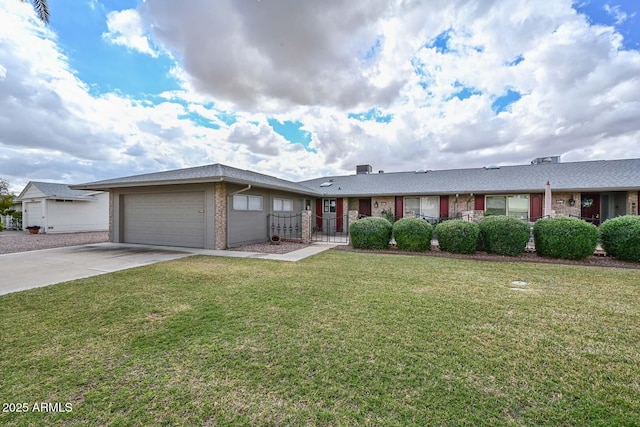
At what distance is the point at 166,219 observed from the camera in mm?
11648

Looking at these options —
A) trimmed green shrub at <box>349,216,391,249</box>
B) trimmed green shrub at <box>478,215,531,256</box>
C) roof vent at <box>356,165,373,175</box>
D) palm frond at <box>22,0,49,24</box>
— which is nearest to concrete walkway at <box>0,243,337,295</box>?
trimmed green shrub at <box>349,216,391,249</box>

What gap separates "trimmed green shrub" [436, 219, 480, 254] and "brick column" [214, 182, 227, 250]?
→ 8234 millimetres

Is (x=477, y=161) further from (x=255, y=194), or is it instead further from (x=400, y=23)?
(x=255, y=194)

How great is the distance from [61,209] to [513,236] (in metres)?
26.3

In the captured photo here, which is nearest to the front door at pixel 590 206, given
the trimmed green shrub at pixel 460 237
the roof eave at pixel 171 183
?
the trimmed green shrub at pixel 460 237

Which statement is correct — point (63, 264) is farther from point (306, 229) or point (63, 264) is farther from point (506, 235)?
point (506, 235)

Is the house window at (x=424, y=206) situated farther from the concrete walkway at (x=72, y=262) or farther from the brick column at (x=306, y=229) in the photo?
the concrete walkway at (x=72, y=262)

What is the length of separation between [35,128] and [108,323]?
20334mm

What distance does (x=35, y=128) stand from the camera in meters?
16.3

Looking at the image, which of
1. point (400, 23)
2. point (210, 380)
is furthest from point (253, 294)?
point (400, 23)

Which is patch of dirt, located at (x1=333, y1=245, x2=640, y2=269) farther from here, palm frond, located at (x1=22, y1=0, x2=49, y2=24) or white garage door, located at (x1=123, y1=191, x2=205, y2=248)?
palm frond, located at (x1=22, y1=0, x2=49, y2=24)

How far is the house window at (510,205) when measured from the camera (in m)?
14.4

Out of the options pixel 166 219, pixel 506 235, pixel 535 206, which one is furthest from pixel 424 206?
pixel 166 219

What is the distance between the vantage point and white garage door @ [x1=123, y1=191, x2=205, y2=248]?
11.0 m
